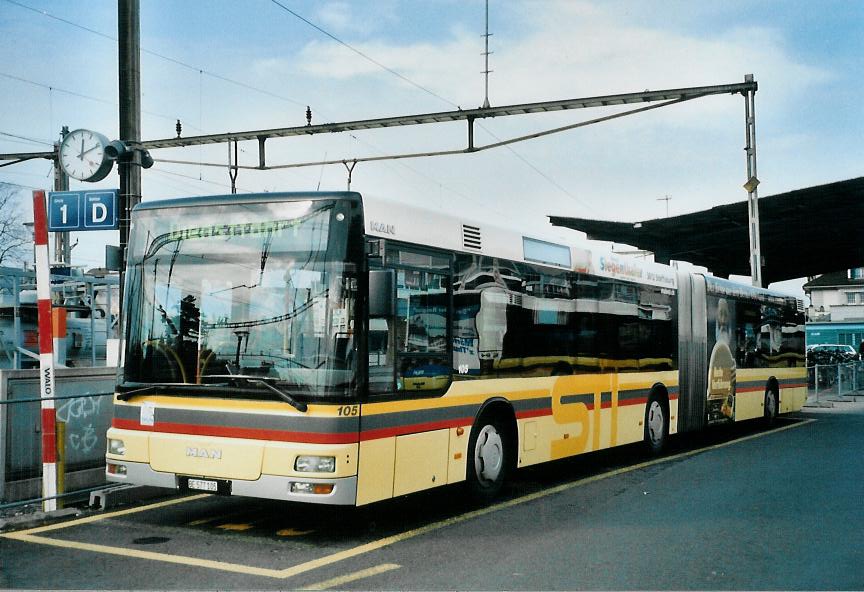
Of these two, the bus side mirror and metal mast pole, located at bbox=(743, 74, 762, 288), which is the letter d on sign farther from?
metal mast pole, located at bbox=(743, 74, 762, 288)

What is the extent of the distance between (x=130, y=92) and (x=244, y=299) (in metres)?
5.52

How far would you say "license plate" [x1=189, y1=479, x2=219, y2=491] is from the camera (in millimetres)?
7805

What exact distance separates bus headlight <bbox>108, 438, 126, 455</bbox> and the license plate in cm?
82

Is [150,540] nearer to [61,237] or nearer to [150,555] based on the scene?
[150,555]

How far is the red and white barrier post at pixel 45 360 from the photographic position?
910 cm

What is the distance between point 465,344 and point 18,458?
4374 millimetres

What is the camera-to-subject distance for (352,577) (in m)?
6.71

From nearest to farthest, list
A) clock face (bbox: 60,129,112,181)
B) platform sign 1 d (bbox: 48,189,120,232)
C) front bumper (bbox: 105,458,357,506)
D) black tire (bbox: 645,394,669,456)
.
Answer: front bumper (bbox: 105,458,357,506) → platform sign 1 d (bbox: 48,189,120,232) → clock face (bbox: 60,129,112,181) → black tire (bbox: 645,394,669,456)

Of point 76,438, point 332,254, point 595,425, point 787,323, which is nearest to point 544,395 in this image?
point 595,425

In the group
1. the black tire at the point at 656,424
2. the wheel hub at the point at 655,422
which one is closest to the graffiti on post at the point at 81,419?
the black tire at the point at 656,424

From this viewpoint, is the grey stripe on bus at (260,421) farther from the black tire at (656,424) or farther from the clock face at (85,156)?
the black tire at (656,424)

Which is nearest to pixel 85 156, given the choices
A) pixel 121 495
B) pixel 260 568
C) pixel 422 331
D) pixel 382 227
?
pixel 121 495

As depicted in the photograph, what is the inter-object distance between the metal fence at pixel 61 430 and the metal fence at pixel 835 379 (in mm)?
22091

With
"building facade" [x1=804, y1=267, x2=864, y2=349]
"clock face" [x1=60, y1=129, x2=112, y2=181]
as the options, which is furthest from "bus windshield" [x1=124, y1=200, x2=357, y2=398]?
"building facade" [x1=804, y1=267, x2=864, y2=349]
